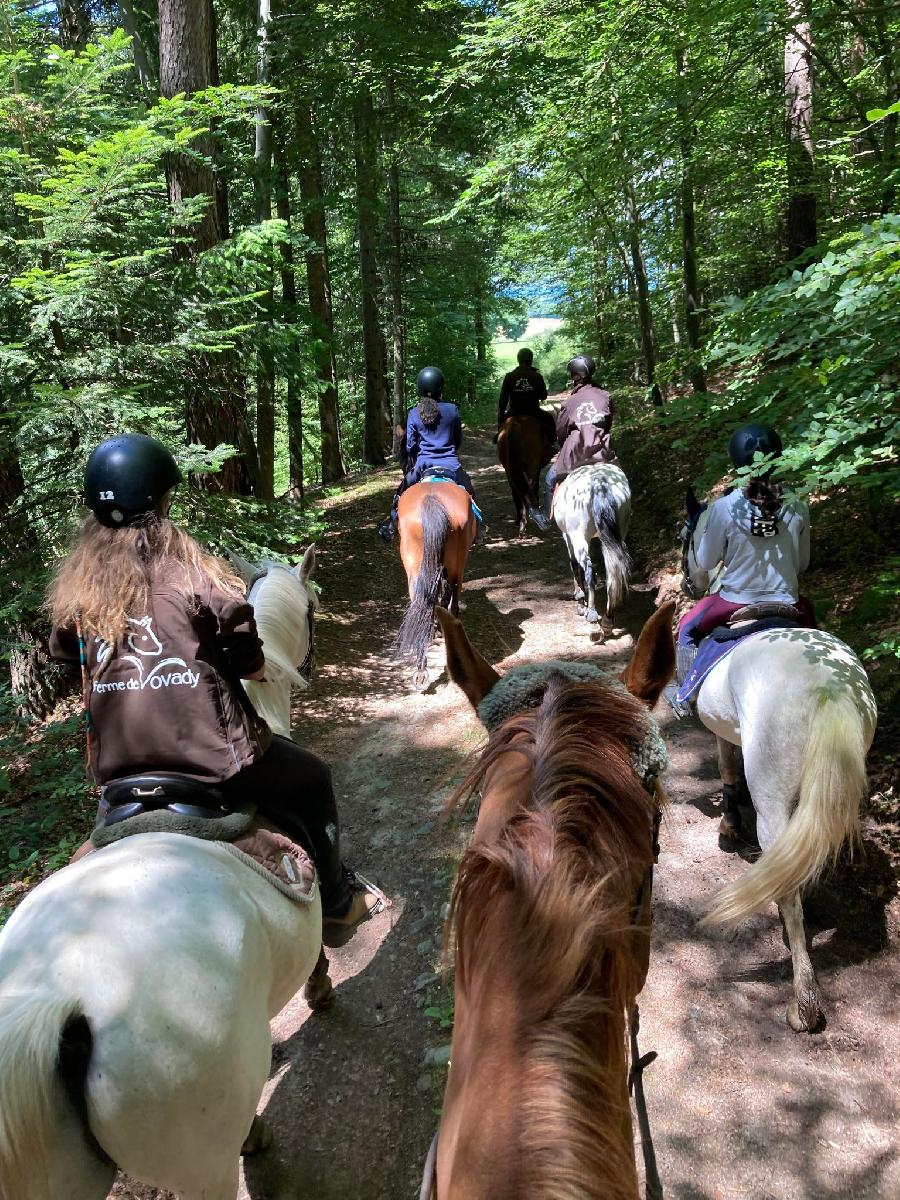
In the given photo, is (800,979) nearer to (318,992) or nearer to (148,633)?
(318,992)

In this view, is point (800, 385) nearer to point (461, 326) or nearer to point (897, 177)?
point (897, 177)

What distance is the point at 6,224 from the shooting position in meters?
4.70

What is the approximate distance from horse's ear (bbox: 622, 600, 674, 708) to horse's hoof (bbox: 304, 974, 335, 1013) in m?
2.56

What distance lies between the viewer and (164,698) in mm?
2309

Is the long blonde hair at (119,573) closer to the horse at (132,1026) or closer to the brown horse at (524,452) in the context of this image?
the horse at (132,1026)

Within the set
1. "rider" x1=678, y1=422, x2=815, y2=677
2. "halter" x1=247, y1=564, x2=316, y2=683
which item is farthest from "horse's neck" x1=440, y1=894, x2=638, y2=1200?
"rider" x1=678, y1=422, x2=815, y2=677

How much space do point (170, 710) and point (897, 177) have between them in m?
4.32

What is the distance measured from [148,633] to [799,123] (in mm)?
6889

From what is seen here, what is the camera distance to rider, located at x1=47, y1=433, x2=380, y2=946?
2.30m

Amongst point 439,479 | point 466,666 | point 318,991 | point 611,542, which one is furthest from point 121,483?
point 611,542

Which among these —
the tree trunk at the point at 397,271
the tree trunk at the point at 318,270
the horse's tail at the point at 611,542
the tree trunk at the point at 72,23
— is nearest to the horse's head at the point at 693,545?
the horse's tail at the point at 611,542

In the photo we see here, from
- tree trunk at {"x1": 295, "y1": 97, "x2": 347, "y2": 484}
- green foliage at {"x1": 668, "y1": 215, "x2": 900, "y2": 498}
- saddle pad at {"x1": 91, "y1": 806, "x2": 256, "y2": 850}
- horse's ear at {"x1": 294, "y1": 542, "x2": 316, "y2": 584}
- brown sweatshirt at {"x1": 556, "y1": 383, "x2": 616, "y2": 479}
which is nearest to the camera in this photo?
saddle pad at {"x1": 91, "y1": 806, "x2": 256, "y2": 850}

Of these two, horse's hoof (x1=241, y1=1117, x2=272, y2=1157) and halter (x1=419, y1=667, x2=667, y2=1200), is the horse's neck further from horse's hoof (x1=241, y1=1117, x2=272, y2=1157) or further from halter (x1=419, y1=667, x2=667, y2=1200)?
horse's hoof (x1=241, y1=1117, x2=272, y2=1157)

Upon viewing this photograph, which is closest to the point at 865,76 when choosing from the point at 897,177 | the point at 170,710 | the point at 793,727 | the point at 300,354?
the point at 897,177
